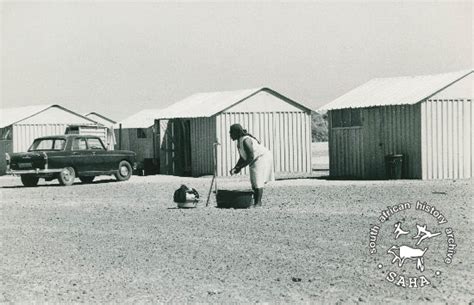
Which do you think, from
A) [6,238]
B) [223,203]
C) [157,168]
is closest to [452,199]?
[223,203]

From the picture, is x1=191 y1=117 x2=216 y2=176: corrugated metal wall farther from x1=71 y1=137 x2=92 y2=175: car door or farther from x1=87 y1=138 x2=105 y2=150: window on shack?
x1=71 y1=137 x2=92 y2=175: car door

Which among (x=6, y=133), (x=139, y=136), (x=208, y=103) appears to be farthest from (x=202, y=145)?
(x=139, y=136)

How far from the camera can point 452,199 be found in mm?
16484

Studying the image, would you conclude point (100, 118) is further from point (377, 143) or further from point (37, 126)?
point (377, 143)

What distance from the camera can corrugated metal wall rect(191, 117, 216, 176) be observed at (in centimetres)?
2975

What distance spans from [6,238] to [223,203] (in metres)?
4.51

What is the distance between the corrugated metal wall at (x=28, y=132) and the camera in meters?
35.9

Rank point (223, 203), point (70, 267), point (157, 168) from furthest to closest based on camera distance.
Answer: point (157, 168), point (223, 203), point (70, 267)

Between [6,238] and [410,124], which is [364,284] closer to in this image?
[6,238]

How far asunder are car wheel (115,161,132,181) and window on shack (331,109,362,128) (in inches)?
261

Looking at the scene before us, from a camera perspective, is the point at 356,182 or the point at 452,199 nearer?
the point at 452,199

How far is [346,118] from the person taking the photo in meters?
26.8

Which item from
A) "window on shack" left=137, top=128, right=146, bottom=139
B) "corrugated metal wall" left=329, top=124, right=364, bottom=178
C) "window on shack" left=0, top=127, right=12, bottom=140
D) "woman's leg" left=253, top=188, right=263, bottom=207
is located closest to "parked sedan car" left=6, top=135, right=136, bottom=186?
"corrugated metal wall" left=329, top=124, right=364, bottom=178

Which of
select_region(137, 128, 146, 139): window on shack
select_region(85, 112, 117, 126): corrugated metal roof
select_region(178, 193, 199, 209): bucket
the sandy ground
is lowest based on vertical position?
the sandy ground
